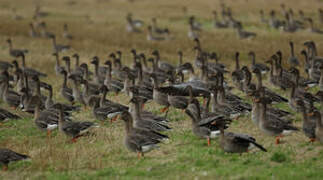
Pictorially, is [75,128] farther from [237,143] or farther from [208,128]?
[237,143]

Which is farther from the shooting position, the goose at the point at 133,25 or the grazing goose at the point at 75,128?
the goose at the point at 133,25

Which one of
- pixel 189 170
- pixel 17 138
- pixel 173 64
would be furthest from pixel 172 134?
pixel 173 64

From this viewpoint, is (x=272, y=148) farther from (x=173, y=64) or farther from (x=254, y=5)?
(x=254, y=5)

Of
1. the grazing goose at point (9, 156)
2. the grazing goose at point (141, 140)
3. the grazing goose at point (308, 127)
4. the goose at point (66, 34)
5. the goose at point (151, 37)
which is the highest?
the grazing goose at point (308, 127)

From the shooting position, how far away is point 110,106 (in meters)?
16.0

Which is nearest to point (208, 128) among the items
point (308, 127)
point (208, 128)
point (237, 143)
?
point (208, 128)

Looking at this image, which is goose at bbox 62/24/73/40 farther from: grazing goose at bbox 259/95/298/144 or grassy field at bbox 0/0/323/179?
A: grazing goose at bbox 259/95/298/144

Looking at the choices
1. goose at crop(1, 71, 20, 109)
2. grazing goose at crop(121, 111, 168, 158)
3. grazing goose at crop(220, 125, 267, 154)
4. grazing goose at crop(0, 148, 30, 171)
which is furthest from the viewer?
goose at crop(1, 71, 20, 109)

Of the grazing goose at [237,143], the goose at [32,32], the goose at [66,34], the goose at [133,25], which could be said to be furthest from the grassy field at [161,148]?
the goose at [133,25]

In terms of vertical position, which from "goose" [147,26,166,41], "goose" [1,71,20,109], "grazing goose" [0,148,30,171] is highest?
"grazing goose" [0,148,30,171]

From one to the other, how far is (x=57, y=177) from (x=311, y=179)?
205 inches

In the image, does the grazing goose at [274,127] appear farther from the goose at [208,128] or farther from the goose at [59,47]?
the goose at [59,47]

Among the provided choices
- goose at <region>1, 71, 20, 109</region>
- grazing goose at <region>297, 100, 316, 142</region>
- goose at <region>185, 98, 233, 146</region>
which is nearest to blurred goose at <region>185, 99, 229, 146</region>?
goose at <region>185, 98, 233, 146</region>

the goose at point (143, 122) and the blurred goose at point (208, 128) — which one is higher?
the blurred goose at point (208, 128)
